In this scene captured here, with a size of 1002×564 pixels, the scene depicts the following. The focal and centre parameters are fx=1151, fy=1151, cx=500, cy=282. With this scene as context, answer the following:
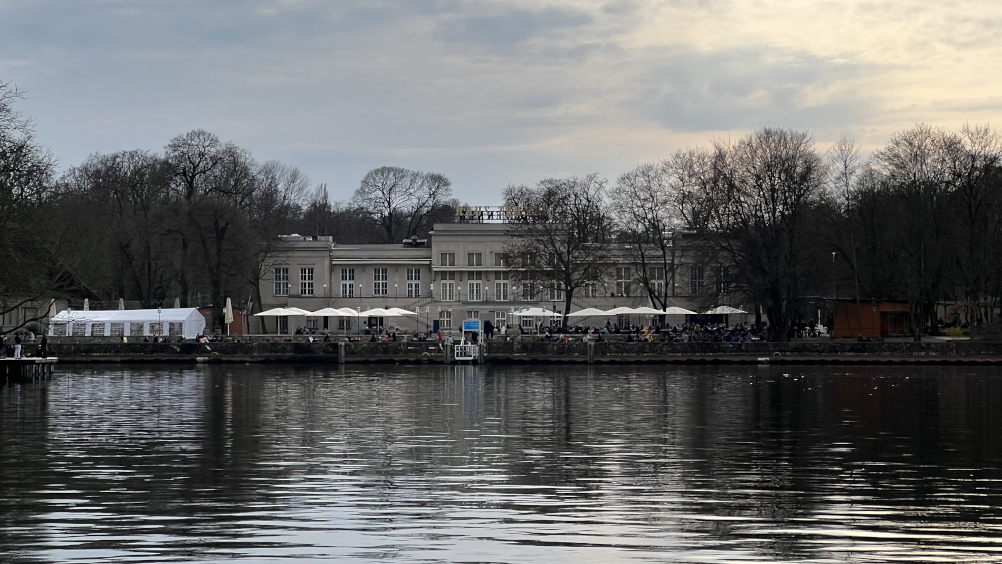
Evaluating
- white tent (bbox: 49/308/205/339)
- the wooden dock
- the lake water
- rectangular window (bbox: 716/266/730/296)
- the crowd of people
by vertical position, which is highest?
rectangular window (bbox: 716/266/730/296)

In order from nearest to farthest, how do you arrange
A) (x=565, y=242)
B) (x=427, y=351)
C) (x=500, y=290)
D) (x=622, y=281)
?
(x=427, y=351)
(x=565, y=242)
(x=622, y=281)
(x=500, y=290)

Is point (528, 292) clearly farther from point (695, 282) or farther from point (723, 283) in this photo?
point (723, 283)

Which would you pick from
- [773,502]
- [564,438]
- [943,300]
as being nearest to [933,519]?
[773,502]

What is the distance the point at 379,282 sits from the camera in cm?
10062

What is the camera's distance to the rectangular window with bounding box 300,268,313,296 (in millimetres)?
99938

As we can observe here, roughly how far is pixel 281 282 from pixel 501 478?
83014 millimetres

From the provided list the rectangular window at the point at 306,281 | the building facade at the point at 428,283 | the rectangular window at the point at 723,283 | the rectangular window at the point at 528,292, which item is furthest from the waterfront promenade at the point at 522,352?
the rectangular window at the point at 306,281

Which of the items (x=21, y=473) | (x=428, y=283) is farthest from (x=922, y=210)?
(x=21, y=473)

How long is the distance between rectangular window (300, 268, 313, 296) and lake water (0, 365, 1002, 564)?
197ft

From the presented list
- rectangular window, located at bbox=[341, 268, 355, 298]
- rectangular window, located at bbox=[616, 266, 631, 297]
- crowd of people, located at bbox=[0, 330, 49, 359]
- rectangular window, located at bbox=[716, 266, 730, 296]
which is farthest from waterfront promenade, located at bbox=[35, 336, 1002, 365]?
rectangular window, located at bbox=[341, 268, 355, 298]

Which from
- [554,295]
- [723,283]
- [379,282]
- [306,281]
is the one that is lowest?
[723,283]

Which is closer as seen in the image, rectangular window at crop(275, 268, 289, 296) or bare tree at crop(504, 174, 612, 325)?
bare tree at crop(504, 174, 612, 325)

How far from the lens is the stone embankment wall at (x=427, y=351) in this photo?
64.4m

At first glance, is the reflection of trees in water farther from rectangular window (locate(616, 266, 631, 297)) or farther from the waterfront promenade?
rectangular window (locate(616, 266, 631, 297))
